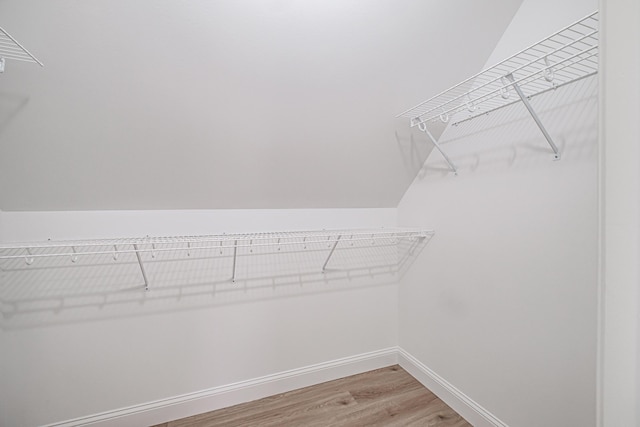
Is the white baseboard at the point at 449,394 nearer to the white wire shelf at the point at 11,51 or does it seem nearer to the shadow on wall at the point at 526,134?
the shadow on wall at the point at 526,134

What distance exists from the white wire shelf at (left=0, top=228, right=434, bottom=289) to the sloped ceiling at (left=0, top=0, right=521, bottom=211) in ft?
0.68

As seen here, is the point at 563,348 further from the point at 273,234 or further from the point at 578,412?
the point at 273,234

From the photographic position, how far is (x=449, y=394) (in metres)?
1.67

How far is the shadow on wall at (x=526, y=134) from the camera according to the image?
1.06 metres

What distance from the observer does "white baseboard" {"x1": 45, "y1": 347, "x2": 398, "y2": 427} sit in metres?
1.48

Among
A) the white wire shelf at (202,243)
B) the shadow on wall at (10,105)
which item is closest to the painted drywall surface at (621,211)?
the white wire shelf at (202,243)

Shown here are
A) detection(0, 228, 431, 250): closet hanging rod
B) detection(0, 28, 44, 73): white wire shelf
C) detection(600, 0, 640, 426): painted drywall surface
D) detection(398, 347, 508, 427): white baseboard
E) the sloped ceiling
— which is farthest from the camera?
detection(398, 347, 508, 427): white baseboard

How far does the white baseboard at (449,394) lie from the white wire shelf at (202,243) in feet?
2.91

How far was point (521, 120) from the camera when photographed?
4.26ft

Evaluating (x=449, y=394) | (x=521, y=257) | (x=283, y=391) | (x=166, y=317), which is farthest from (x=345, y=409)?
(x=521, y=257)

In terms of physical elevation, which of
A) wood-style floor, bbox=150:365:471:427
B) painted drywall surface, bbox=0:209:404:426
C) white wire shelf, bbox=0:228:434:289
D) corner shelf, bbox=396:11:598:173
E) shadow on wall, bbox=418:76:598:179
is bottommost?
wood-style floor, bbox=150:365:471:427

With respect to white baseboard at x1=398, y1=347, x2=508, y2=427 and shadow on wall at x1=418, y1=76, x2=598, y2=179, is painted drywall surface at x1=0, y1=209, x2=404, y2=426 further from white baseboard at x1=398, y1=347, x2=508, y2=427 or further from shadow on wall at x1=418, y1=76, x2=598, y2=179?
shadow on wall at x1=418, y1=76, x2=598, y2=179

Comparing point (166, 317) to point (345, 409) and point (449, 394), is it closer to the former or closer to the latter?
point (345, 409)

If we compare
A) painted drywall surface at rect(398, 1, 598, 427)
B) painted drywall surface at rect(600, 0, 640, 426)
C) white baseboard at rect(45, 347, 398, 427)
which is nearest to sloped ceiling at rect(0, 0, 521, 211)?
painted drywall surface at rect(398, 1, 598, 427)
